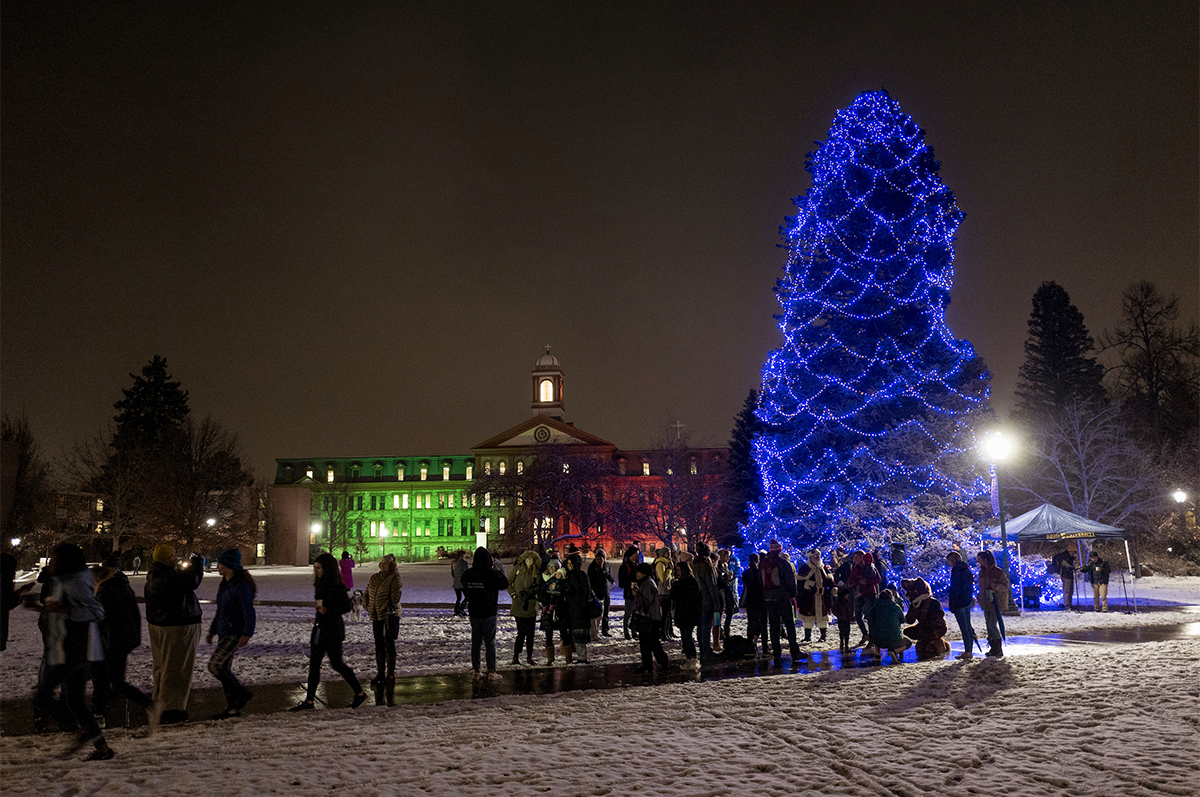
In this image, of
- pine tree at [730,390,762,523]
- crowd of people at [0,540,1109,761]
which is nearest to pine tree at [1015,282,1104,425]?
pine tree at [730,390,762,523]

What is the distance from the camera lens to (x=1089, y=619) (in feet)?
63.3

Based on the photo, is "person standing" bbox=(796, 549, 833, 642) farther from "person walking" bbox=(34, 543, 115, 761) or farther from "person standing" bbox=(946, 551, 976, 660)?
"person walking" bbox=(34, 543, 115, 761)

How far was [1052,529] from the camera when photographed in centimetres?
2386

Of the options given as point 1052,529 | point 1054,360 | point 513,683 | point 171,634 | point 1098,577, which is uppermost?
point 1054,360

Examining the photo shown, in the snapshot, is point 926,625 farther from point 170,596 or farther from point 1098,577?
point 170,596

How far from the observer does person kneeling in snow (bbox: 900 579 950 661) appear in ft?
44.9

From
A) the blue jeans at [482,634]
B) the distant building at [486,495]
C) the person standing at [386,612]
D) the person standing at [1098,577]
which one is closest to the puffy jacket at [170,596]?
the person standing at [386,612]

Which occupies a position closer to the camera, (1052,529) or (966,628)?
(966,628)

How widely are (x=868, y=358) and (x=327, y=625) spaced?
60.6 feet

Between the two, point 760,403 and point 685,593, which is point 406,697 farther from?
point 760,403

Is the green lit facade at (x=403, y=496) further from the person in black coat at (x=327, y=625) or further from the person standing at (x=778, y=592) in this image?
the person in black coat at (x=327, y=625)

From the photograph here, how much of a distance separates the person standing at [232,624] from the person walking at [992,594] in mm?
10425

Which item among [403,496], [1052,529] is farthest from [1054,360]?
[403,496]

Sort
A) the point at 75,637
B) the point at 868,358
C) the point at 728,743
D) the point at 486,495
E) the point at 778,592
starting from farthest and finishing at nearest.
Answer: the point at 486,495 < the point at 868,358 < the point at 778,592 < the point at 728,743 < the point at 75,637
